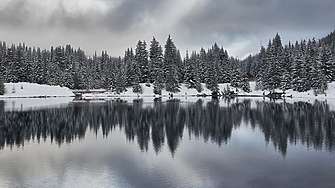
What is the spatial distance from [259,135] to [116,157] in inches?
467

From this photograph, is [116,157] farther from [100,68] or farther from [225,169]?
[100,68]

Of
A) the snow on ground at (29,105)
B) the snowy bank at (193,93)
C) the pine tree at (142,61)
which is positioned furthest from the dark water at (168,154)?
the pine tree at (142,61)

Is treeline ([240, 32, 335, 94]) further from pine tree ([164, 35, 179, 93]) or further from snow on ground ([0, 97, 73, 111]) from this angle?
snow on ground ([0, 97, 73, 111])

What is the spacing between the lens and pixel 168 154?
51.1 feet

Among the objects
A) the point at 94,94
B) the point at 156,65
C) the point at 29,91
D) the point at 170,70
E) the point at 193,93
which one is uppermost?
the point at 156,65

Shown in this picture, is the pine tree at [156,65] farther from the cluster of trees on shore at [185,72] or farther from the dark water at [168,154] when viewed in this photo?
the dark water at [168,154]

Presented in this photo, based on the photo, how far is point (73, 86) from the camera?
98.2 meters

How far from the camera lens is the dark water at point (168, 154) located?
1121 centimetres

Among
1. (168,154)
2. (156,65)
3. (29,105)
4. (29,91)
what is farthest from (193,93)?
(168,154)

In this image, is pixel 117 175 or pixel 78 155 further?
pixel 78 155

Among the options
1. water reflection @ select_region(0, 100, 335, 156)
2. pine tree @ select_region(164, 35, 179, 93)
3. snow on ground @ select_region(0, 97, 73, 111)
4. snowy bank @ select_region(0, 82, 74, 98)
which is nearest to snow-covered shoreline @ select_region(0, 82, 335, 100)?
snowy bank @ select_region(0, 82, 74, 98)

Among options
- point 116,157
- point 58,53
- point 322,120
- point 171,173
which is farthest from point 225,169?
point 58,53

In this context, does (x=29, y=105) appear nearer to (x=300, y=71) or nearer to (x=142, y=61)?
(x=142, y=61)

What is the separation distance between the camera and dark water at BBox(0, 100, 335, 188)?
11205 mm
